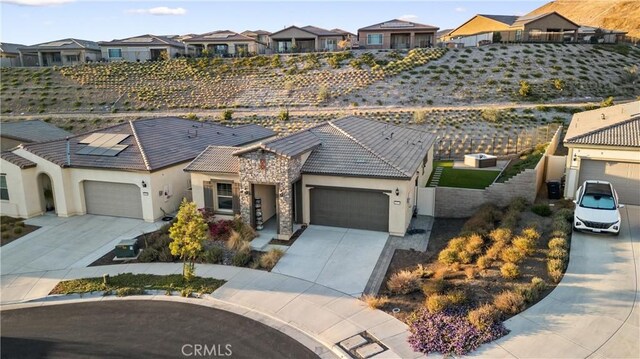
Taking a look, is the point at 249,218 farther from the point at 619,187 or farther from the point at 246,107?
the point at 246,107

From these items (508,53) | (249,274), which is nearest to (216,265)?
(249,274)

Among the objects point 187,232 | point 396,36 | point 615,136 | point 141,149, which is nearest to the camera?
point 187,232

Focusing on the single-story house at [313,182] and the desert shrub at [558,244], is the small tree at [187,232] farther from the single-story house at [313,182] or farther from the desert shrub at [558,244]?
the desert shrub at [558,244]

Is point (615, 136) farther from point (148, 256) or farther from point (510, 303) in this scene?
point (148, 256)

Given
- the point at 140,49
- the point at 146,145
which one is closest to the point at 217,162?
the point at 146,145

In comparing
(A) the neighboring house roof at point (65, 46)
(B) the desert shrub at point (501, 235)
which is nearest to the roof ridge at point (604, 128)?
(B) the desert shrub at point (501, 235)

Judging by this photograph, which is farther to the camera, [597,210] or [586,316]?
[597,210]

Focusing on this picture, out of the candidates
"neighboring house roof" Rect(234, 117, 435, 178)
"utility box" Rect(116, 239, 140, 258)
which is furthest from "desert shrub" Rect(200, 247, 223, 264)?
"neighboring house roof" Rect(234, 117, 435, 178)
